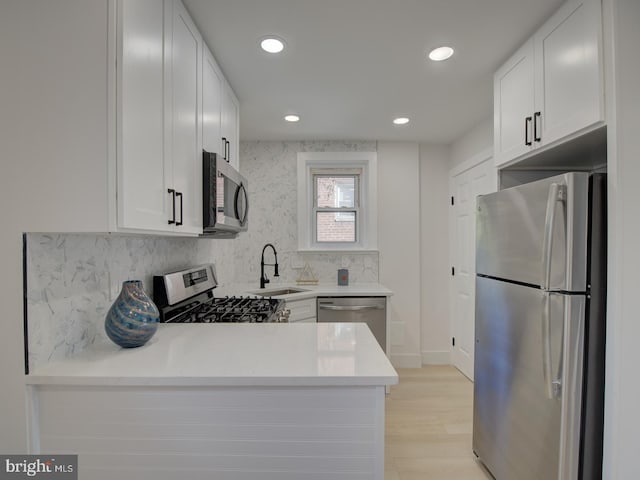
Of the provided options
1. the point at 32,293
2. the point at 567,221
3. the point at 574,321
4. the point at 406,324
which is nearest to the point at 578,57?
the point at 567,221

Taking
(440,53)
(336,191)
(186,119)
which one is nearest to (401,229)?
(336,191)

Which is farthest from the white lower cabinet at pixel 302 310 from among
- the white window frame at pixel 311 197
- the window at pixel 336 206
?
the window at pixel 336 206

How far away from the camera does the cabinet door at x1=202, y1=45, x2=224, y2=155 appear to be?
178 centimetres

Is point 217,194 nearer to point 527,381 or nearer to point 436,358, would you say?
point 527,381

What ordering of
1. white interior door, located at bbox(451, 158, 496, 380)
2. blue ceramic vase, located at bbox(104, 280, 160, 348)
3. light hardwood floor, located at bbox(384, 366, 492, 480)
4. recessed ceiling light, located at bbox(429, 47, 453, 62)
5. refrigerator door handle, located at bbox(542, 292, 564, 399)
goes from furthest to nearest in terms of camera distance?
white interior door, located at bbox(451, 158, 496, 380)
light hardwood floor, located at bbox(384, 366, 492, 480)
recessed ceiling light, located at bbox(429, 47, 453, 62)
refrigerator door handle, located at bbox(542, 292, 564, 399)
blue ceramic vase, located at bbox(104, 280, 160, 348)

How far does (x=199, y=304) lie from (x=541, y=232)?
1.98 meters

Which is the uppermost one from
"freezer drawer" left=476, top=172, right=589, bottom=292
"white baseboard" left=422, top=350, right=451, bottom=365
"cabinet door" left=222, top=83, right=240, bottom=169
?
"cabinet door" left=222, top=83, right=240, bottom=169

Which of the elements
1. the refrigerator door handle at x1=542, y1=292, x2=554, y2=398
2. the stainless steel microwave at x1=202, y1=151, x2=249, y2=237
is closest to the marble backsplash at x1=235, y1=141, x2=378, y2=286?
the stainless steel microwave at x1=202, y1=151, x2=249, y2=237

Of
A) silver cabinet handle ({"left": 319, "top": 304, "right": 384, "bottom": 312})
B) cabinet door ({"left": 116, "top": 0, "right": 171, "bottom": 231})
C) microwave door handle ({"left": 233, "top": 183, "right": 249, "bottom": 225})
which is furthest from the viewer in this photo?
silver cabinet handle ({"left": 319, "top": 304, "right": 384, "bottom": 312})

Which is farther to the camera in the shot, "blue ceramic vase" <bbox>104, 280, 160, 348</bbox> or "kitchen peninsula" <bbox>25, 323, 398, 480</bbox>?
"blue ceramic vase" <bbox>104, 280, 160, 348</bbox>

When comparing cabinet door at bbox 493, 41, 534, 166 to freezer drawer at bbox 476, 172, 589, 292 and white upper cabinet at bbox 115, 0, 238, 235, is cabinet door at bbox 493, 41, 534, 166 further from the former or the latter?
white upper cabinet at bbox 115, 0, 238, 235

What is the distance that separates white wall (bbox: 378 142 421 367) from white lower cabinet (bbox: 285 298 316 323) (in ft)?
3.32

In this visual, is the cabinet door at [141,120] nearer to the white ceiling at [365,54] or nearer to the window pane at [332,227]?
the white ceiling at [365,54]

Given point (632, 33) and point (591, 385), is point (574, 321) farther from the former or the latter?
point (632, 33)
